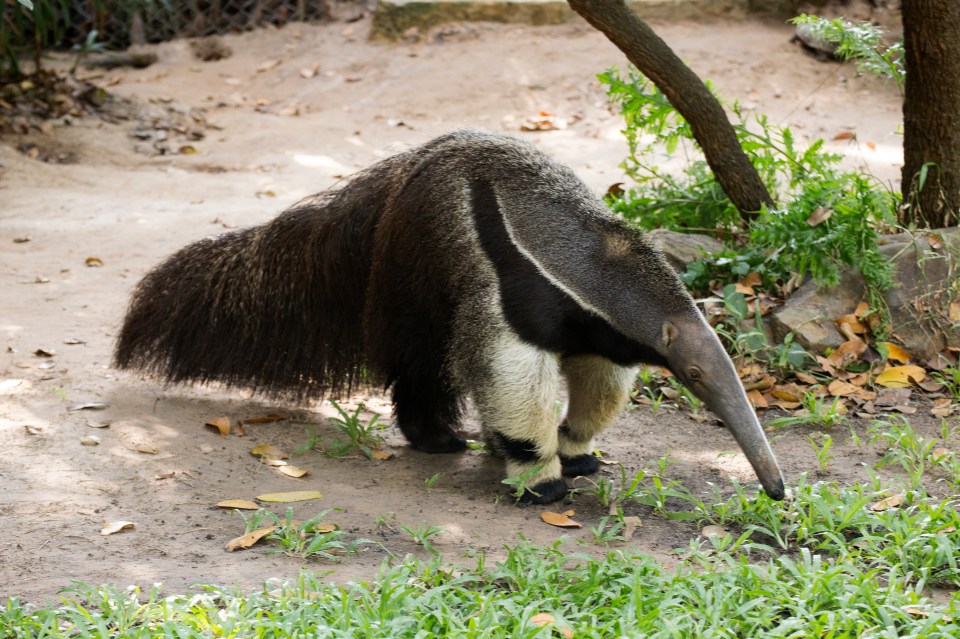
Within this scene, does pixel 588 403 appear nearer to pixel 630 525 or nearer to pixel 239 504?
pixel 630 525

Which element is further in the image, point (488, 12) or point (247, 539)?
point (488, 12)

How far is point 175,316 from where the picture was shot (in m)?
5.05

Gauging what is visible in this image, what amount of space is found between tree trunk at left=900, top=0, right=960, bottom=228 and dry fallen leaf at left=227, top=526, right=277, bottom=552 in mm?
4237

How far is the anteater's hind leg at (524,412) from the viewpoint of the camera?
4.21m

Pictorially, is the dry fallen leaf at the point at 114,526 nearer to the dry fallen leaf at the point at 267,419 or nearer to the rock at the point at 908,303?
the dry fallen leaf at the point at 267,419

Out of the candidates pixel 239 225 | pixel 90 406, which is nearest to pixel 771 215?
pixel 90 406

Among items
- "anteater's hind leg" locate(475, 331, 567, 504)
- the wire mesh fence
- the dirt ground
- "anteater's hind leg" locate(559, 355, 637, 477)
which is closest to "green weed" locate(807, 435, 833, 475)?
the dirt ground

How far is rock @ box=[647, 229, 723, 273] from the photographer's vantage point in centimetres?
623

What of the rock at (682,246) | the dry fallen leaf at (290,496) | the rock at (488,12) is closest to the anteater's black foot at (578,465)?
the dry fallen leaf at (290,496)

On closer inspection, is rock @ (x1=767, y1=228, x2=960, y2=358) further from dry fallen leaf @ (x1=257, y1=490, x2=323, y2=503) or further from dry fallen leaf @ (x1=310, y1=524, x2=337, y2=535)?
dry fallen leaf @ (x1=310, y1=524, x2=337, y2=535)

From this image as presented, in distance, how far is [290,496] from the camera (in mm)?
4332

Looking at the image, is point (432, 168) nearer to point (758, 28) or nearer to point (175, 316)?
point (175, 316)

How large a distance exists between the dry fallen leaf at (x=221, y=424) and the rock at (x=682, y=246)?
2674 millimetres

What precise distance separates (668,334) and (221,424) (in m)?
2.20
